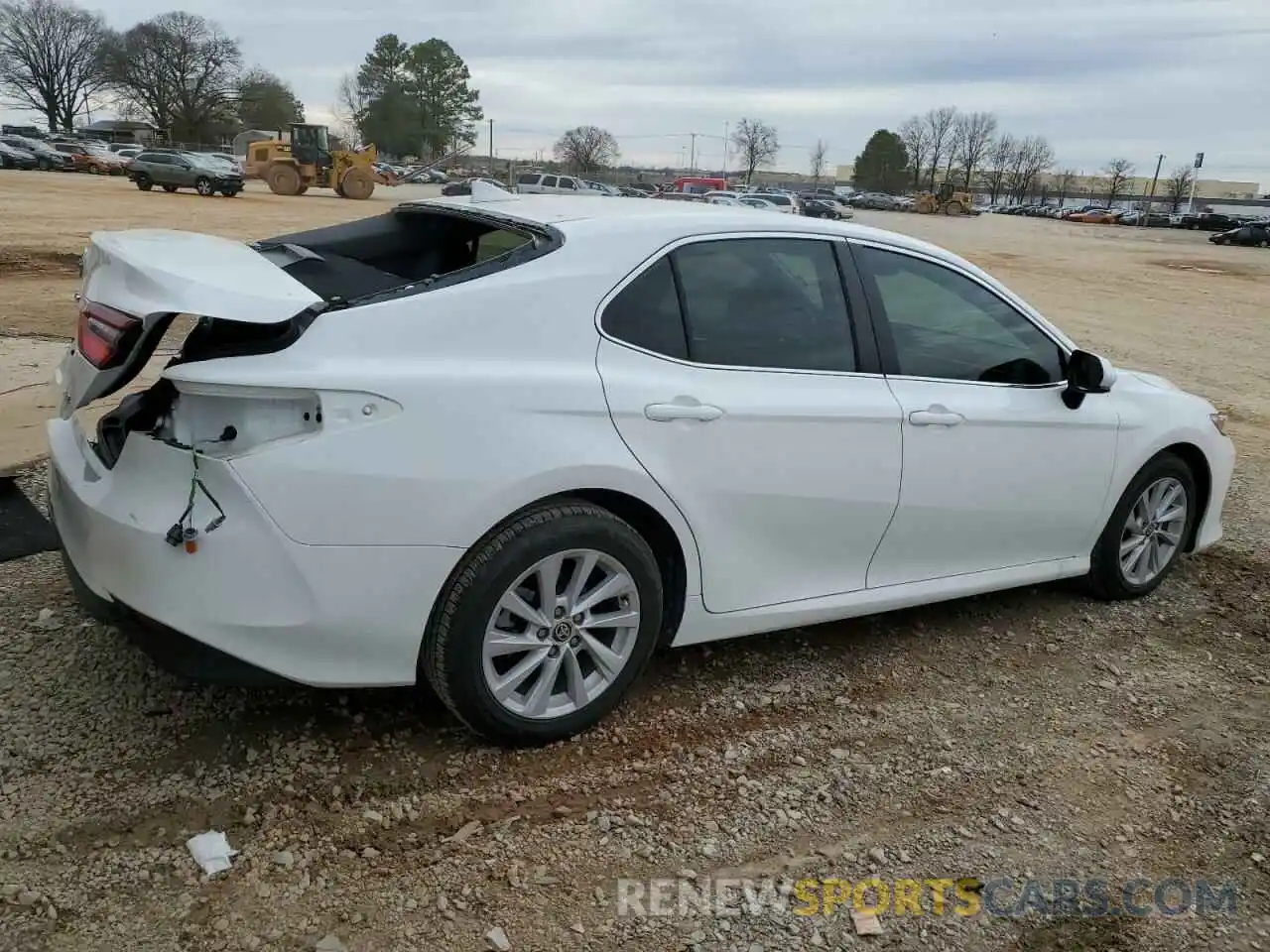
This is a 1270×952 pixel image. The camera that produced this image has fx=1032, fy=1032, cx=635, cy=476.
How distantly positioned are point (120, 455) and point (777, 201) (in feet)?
155

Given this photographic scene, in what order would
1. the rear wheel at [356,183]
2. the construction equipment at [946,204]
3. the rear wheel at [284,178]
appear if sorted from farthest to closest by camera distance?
the construction equipment at [946,204]
the rear wheel at [356,183]
the rear wheel at [284,178]

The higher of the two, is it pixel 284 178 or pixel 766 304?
pixel 766 304

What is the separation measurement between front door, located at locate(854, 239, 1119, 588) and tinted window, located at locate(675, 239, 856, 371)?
0.65ft

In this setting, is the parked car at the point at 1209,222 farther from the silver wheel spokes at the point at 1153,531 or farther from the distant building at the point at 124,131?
the distant building at the point at 124,131

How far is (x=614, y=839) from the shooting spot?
2750 mm

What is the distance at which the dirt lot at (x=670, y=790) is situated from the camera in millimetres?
2453

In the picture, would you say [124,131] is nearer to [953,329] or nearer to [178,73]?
[178,73]

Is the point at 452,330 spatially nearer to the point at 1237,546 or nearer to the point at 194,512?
the point at 194,512

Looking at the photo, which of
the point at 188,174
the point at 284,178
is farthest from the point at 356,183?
the point at 188,174

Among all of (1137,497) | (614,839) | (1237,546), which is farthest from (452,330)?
(1237,546)

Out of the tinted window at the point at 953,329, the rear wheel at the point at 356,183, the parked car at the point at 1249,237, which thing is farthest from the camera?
the parked car at the point at 1249,237

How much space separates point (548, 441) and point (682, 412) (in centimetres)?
45

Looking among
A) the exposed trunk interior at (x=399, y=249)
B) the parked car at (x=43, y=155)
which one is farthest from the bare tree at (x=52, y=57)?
the exposed trunk interior at (x=399, y=249)

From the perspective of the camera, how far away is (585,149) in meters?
88.2
